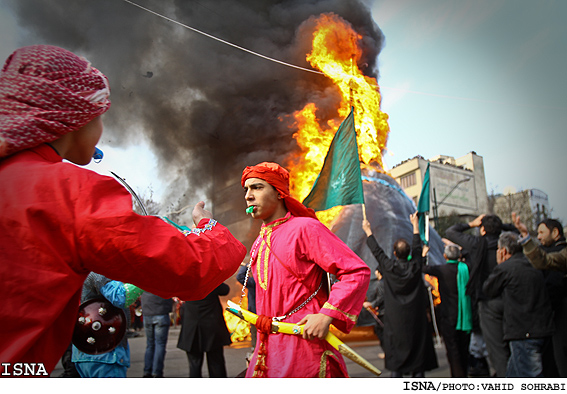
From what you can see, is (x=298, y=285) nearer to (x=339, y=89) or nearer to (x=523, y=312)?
(x=523, y=312)

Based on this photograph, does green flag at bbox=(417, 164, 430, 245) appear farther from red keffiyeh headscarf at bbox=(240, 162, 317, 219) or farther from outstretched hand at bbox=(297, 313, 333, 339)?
outstretched hand at bbox=(297, 313, 333, 339)

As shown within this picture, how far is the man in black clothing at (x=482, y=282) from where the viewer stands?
4.97 meters

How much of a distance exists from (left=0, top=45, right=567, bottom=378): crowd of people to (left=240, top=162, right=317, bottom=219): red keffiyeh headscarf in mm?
10

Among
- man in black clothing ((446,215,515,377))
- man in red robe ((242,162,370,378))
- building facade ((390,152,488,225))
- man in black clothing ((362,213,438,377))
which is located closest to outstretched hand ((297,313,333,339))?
man in red robe ((242,162,370,378))

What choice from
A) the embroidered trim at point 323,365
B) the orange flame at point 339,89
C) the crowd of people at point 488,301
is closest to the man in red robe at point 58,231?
the embroidered trim at point 323,365

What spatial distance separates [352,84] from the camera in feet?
34.3

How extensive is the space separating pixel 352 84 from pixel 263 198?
326 inches

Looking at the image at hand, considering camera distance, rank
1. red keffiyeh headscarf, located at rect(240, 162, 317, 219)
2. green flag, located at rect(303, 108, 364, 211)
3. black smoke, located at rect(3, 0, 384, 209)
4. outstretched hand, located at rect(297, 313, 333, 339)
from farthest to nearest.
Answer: black smoke, located at rect(3, 0, 384, 209)
green flag, located at rect(303, 108, 364, 211)
red keffiyeh headscarf, located at rect(240, 162, 317, 219)
outstretched hand, located at rect(297, 313, 333, 339)

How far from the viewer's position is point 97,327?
2.77m

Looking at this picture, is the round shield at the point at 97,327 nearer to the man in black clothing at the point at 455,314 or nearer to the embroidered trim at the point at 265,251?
the embroidered trim at the point at 265,251

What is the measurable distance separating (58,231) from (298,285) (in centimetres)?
176

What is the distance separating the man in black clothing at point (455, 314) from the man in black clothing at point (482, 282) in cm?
18

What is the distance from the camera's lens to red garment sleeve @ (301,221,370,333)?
243 centimetres

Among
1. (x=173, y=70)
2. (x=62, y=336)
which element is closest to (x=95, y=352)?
(x=62, y=336)
